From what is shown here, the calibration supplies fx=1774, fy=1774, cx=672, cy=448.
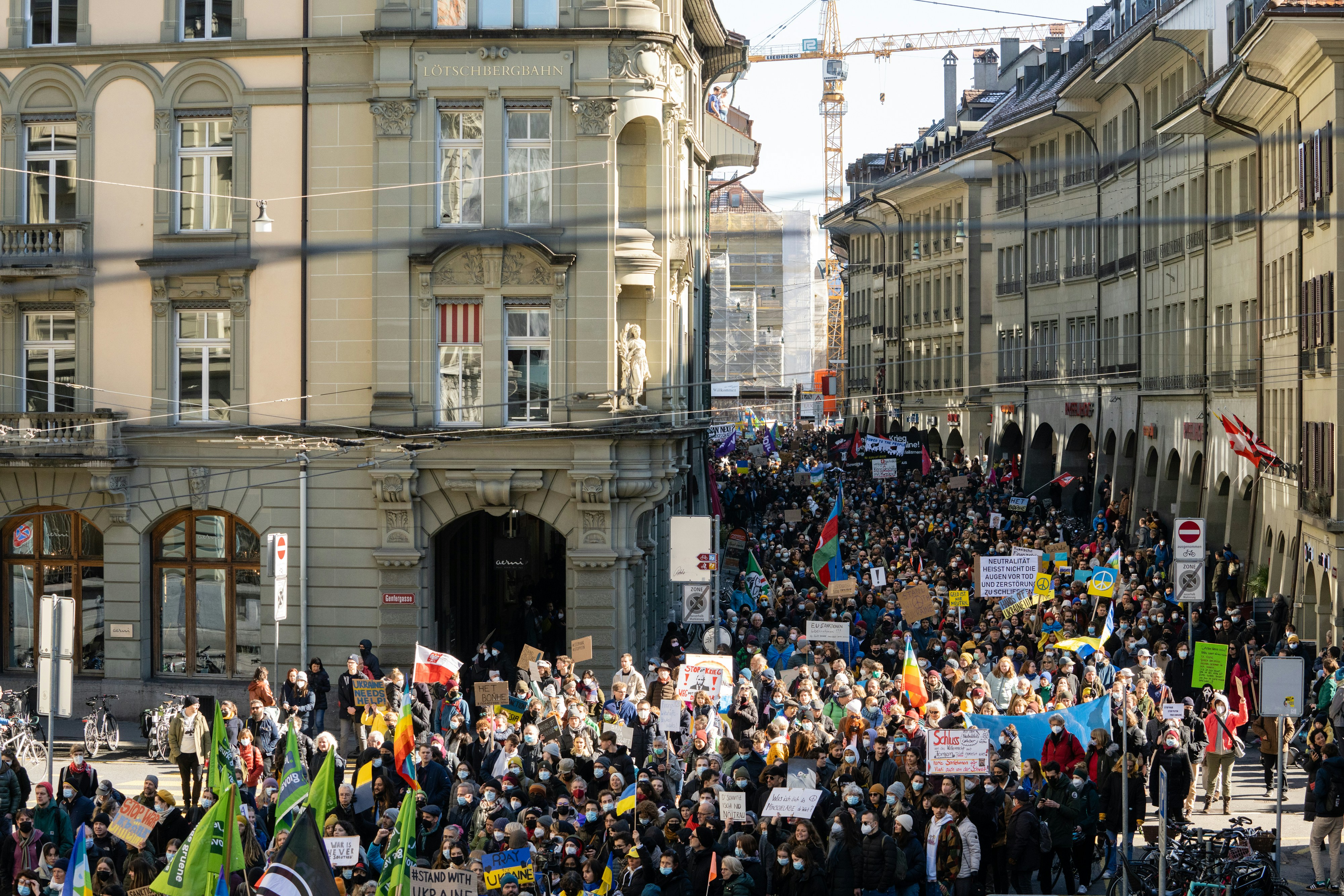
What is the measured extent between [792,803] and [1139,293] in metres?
35.6

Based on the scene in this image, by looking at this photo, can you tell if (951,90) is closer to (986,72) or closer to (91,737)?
(986,72)

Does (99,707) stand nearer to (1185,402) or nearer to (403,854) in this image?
(403,854)

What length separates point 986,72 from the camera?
8656 cm

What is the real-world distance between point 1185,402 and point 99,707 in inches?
1123

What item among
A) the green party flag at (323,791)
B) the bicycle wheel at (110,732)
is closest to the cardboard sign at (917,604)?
the bicycle wheel at (110,732)

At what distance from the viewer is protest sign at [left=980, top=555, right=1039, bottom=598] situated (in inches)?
1093

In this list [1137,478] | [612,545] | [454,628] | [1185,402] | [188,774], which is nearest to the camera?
[188,774]

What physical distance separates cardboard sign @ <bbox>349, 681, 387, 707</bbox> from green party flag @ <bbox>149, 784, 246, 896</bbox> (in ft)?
29.0

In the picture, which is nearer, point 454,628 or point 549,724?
point 549,724

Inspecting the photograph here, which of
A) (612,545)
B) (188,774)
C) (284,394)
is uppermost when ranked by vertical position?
(284,394)

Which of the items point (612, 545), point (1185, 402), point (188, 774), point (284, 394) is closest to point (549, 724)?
point (188, 774)

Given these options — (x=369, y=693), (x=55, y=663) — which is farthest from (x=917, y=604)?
(x=55, y=663)

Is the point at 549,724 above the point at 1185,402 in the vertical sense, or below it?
below

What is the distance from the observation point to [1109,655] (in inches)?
1048
